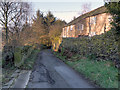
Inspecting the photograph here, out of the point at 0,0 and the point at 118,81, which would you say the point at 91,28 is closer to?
the point at 0,0

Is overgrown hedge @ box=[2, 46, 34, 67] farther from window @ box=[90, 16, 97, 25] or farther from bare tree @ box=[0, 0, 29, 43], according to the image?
window @ box=[90, 16, 97, 25]

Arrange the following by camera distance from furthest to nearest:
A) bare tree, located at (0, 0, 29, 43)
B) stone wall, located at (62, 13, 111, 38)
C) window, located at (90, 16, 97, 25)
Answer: window, located at (90, 16, 97, 25), stone wall, located at (62, 13, 111, 38), bare tree, located at (0, 0, 29, 43)

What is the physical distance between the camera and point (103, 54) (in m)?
6.89

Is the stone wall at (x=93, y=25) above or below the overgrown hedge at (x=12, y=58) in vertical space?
above

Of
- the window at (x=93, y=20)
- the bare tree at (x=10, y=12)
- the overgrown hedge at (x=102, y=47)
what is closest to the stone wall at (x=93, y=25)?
the window at (x=93, y=20)

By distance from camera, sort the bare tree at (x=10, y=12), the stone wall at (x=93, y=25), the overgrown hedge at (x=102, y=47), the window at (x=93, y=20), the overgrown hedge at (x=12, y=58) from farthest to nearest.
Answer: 1. the window at (x=93, y=20)
2. the stone wall at (x=93, y=25)
3. the bare tree at (x=10, y=12)
4. the overgrown hedge at (x=12, y=58)
5. the overgrown hedge at (x=102, y=47)

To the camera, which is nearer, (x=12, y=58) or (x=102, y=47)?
(x=102, y=47)

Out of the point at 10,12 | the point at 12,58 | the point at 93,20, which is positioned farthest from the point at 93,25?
the point at 12,58

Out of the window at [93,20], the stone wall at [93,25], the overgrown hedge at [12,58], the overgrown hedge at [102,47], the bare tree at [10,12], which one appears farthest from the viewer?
the window at [93,20]

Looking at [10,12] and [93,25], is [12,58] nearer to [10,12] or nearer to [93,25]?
[10,12]

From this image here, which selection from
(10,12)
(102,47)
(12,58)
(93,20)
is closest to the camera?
(102,47)

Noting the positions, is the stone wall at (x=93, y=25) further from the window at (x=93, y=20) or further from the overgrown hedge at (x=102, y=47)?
the overgrown hedge at (x=102, y=47)

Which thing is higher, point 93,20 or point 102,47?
point 93,20

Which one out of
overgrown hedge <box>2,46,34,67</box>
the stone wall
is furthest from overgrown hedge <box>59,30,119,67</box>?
the stone wall
